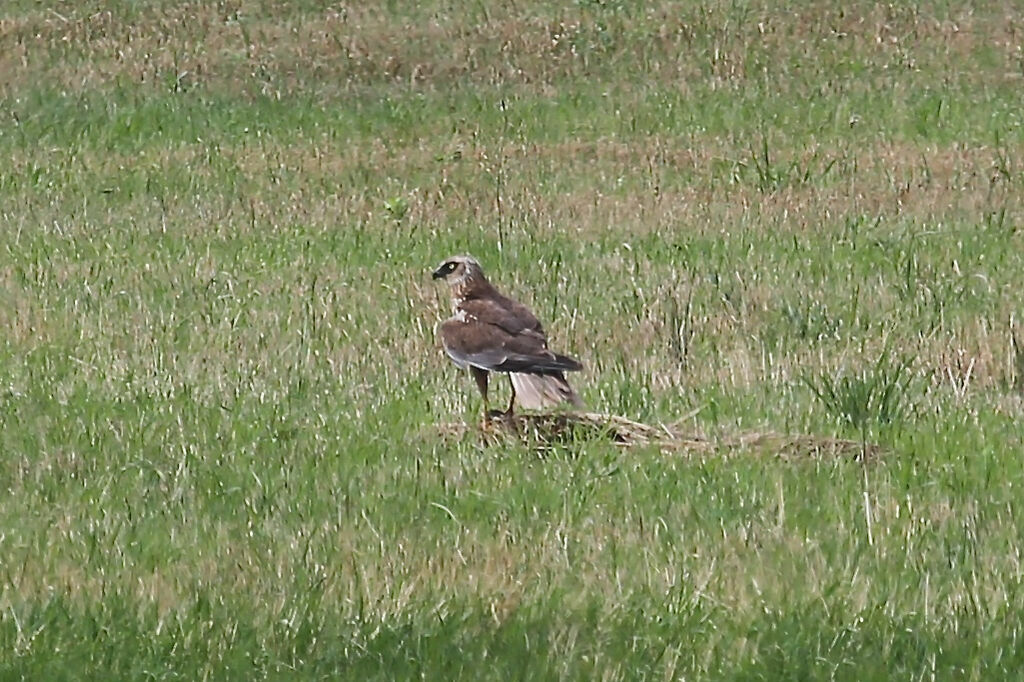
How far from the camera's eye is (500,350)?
305 inches

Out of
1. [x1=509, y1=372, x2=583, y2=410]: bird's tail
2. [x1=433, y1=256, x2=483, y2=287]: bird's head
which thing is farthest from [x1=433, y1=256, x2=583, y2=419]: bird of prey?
[x1=433, y1=256, x2=483, y2=287]: bird's head

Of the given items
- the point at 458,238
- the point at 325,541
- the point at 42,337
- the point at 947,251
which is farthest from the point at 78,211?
the point at 325,541

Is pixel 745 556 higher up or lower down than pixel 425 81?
higher up

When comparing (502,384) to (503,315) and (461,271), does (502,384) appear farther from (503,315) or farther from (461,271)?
(503,315)

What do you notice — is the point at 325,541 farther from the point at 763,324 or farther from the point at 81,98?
the point at 81,98

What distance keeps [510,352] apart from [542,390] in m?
0.29

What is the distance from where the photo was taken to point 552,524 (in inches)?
258

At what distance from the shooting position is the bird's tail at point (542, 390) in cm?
791

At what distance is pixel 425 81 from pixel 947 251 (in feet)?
37.1

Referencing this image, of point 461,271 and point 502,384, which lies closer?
point 461,271

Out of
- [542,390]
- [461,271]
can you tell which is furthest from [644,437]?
[461,271]

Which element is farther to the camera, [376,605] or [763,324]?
[763,324]

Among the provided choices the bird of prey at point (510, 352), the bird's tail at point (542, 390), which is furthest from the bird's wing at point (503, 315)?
the bird's tail at point (542, 390)

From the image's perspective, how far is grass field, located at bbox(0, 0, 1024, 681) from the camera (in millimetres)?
5496
